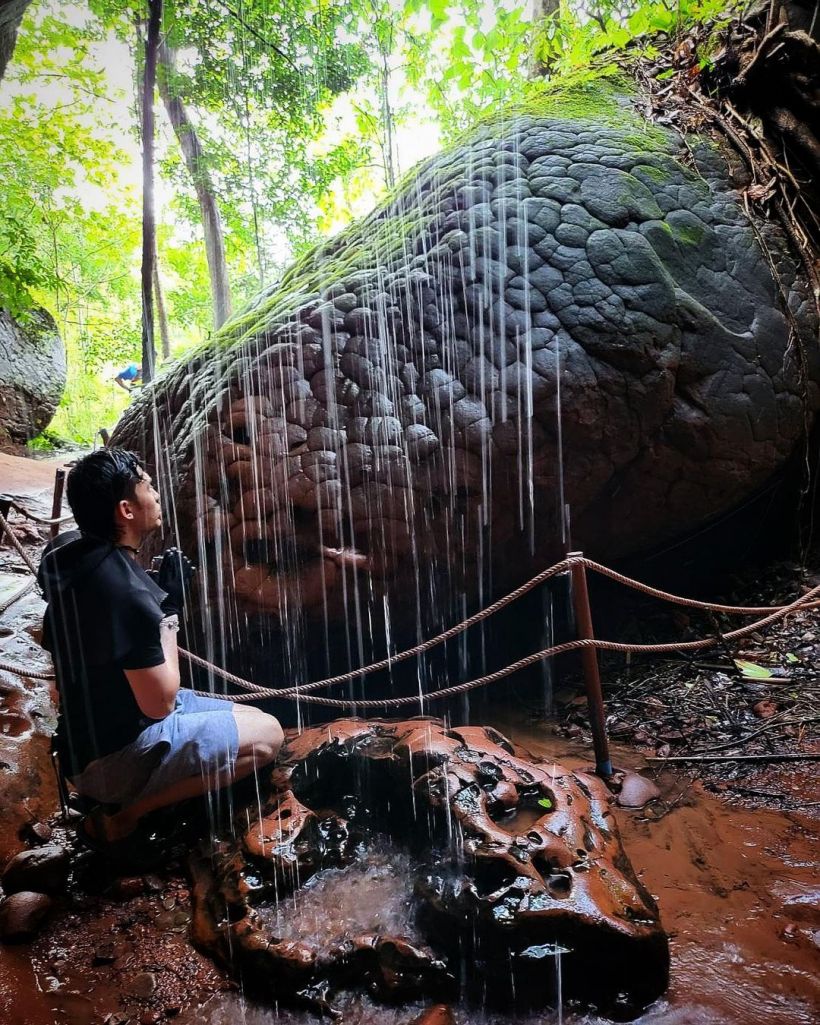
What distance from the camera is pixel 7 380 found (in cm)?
1062

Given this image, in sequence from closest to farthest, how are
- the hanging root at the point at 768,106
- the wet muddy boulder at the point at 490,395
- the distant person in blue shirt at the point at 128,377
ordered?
the wet muddy boulder at the point at 490,395, the hanging root at the point at 768,106, the distant person in blue shirt at the point at 128,377

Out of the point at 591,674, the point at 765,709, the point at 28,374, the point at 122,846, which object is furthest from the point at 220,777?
the point at 28,374

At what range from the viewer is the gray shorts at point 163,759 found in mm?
2150

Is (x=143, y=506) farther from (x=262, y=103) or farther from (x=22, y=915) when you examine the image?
(x=262, y=103)

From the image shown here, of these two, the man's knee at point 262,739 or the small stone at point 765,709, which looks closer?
the man's knee at point 262,739

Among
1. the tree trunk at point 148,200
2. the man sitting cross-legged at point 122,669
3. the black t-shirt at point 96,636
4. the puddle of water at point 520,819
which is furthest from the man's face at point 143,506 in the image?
the tree trunk at point 148,200

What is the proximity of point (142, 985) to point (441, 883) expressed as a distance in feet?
3.35

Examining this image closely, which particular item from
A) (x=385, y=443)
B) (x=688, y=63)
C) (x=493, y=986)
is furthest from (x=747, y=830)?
(x=688, y=63)

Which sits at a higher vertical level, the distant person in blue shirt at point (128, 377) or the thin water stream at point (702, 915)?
the distant person in blue shirt at point (128, 377)

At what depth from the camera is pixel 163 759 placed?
86.4 inches

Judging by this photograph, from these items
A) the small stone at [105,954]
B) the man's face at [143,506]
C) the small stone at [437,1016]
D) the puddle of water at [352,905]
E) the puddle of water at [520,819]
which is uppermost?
the man's face at [143,506]

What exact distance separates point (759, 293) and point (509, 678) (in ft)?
11.3

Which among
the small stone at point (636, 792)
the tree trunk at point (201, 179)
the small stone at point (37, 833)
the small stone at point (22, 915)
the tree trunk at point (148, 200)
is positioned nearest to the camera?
the small stone at point (22, 915)

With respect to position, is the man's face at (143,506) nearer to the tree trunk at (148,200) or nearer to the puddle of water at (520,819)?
the puddle of water at (520,819)
